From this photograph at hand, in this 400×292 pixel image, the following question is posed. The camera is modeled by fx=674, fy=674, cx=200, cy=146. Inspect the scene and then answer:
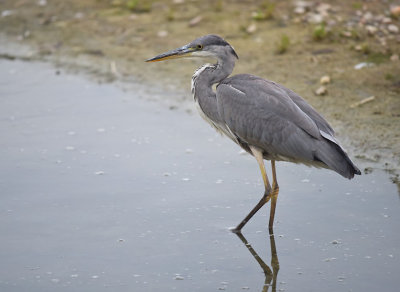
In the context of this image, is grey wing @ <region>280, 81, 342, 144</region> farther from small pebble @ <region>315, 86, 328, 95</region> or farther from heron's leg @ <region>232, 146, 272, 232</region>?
small pebble @ <region>315, 86, 328, 95</region>

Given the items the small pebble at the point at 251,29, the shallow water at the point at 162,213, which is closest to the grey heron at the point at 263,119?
the shallow water at the point at 162,213

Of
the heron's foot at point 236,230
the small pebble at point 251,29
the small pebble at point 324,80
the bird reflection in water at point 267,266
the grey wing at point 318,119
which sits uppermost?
the grey wing at point 318,119

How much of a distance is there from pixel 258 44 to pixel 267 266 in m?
4.67

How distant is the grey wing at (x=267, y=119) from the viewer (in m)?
5.24

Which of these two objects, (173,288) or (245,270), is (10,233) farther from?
(245,270)

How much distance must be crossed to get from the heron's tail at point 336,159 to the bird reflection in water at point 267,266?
30.2 inches

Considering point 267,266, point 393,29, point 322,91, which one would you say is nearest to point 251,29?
point 393,29

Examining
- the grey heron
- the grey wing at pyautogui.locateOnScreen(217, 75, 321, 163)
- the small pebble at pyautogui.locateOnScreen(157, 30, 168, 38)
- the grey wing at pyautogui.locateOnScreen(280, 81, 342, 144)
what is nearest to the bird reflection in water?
the grey heron

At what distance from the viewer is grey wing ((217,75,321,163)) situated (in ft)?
17.2

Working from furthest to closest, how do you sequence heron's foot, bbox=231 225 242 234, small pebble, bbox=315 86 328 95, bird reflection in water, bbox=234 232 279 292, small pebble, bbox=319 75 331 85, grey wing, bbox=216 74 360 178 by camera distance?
small pebble, bbox=319 75 331 85
small pebble, bbox=315 86 328 95
heron's foot, bbox=231 225 242 234
grey wing, bbox=216 74 360 178
bird reflection in water, bbox=234 232 279 292

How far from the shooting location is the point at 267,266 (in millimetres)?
4969

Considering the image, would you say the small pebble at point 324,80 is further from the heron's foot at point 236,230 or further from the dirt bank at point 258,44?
the heron's foot at point 236,230

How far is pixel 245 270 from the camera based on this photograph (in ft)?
16.1

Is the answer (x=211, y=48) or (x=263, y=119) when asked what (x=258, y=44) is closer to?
(x=211, y=48)
